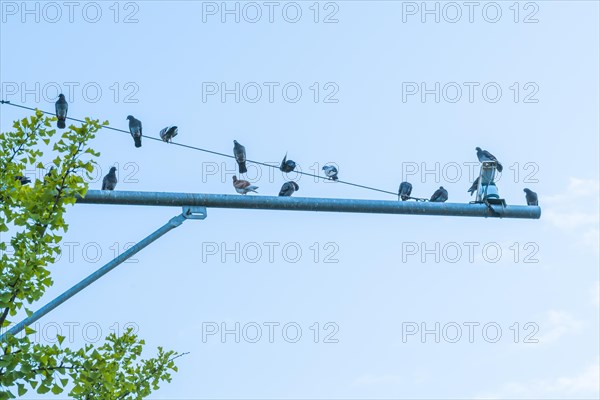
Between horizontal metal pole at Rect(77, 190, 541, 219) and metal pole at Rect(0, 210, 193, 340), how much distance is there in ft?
0.56

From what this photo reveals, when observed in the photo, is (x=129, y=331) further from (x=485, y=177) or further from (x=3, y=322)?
(x=485, y=177)

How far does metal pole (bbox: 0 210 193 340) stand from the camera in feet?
31.4

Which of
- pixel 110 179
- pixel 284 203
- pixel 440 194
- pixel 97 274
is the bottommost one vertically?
pixel 97 274

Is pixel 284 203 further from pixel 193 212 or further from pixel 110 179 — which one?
pixel 110 179

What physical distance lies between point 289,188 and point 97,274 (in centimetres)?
869

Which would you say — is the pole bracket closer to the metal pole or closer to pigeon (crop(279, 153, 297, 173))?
the metal pole

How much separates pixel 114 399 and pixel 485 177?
381 centimetres

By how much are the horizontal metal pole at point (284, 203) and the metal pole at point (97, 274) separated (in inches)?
6.7

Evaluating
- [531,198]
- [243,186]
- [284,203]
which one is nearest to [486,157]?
[531,198]

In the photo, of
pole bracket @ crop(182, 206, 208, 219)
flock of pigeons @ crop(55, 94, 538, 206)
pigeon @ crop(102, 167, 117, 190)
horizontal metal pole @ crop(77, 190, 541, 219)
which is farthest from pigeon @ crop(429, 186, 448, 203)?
pole bracket @ crop(182, 206, 208, 219)

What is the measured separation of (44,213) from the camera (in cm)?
969

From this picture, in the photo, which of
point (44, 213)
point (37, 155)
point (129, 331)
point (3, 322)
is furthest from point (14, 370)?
point (129, 331)

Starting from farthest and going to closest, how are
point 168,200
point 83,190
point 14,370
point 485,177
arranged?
1. point 485,177
2. point 168,200
3. point 83,190
4. point 14,370

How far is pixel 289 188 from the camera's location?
1858cm
